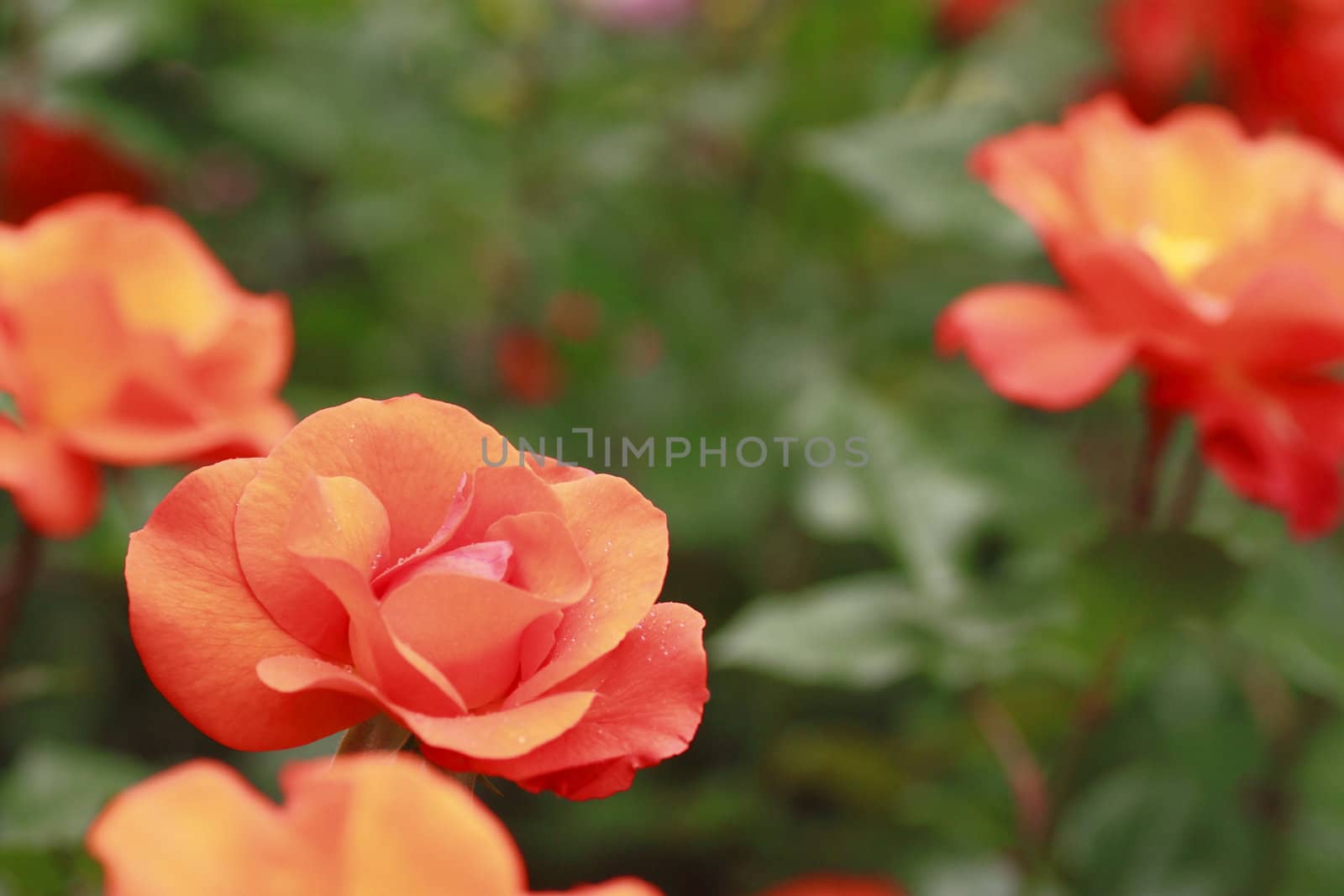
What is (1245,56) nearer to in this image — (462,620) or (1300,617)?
(1300,617)

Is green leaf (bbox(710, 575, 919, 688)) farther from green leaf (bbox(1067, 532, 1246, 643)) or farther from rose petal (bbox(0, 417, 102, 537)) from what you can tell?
rose petal (bbox(0, 417, 102, 537))

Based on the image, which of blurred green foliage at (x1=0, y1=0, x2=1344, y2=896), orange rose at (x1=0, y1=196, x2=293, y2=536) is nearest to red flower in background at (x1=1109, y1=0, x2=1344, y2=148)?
blurred green foliage at (x1=0, y1=0, x2=1344, y2=896)

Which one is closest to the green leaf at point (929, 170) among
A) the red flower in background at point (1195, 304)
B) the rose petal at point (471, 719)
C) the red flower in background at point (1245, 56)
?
the red flower in background at point (1195, 304)

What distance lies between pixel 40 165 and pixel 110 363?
1.21ft

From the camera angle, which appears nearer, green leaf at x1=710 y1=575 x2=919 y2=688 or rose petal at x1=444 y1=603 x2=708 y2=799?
rose petal at x1=444 y1=603 x2=708 y2=799

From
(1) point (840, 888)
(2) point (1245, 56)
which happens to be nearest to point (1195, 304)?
(1) point (840, 888)

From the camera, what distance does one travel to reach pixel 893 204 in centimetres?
61

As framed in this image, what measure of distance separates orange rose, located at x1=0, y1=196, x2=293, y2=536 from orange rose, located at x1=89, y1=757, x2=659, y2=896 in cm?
19

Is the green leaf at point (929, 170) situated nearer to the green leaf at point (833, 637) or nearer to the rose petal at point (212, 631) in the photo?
the green leaf at point (833, 637)

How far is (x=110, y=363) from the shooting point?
376 millimetres

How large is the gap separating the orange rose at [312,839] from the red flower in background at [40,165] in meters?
0.60

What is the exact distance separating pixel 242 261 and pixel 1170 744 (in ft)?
2.18

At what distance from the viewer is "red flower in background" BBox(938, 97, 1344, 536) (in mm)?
400

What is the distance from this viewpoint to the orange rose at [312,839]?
0.17 metres
